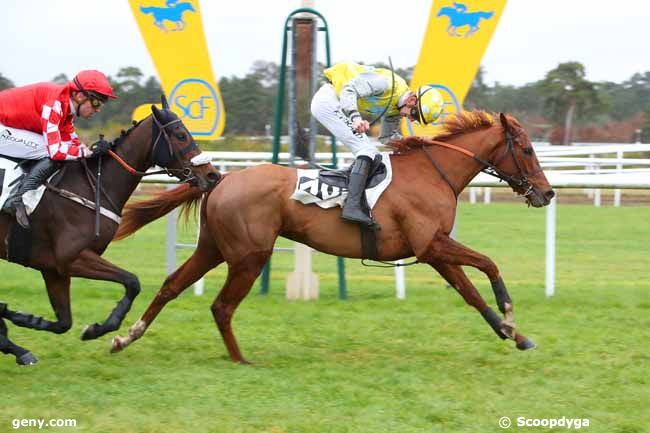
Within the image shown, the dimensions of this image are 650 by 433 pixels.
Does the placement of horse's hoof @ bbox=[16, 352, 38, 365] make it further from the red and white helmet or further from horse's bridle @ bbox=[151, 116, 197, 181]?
the red and white helmet

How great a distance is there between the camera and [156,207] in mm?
6344

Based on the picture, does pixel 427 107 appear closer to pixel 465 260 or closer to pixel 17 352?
pixel 465 260

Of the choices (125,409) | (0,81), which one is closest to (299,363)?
(125,409)

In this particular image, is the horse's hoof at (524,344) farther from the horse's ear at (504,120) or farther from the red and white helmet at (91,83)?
the red and white helmet at (91,83)

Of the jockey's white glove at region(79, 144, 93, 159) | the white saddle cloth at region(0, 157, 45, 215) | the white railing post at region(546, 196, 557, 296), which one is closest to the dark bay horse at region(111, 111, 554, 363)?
the jockey's white glove at region(79, 144, 93, 159)

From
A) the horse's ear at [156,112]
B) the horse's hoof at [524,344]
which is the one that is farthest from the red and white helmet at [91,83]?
the horse's hoof at [524,344]

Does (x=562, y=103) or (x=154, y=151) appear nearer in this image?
(x=154, y=151)

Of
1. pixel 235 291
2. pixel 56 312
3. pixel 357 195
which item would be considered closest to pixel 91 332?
pixel 56 312

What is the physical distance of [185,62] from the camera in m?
7.99

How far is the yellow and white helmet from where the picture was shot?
605cm

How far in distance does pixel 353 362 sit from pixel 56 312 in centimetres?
188

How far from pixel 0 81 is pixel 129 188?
53.4ft

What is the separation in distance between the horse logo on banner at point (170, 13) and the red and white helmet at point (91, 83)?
7.96 ft

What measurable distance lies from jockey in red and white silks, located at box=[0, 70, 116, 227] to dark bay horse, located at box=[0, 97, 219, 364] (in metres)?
0.16
